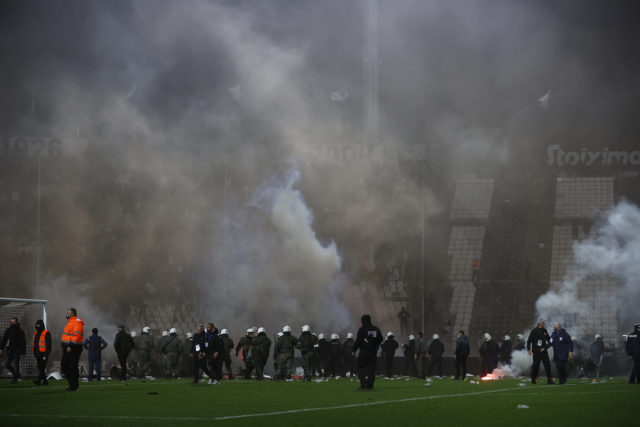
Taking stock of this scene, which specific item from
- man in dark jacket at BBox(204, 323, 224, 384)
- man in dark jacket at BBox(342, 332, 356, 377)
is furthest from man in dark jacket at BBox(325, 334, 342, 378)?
man in dark jacket at BBox(204, 323, 224, 384)

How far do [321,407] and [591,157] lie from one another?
33314mm

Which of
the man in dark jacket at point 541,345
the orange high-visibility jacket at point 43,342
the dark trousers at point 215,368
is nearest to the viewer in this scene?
the orange high-visibility jacket at point 43,342

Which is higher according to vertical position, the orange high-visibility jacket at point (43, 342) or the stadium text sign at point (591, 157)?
the stadium text sign at point (591, 157)

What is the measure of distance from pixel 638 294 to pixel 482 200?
30.4 ft

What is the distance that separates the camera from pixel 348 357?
3153 cm

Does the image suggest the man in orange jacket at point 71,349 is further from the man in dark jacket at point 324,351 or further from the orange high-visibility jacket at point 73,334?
the man in dark jacket at point 324,351

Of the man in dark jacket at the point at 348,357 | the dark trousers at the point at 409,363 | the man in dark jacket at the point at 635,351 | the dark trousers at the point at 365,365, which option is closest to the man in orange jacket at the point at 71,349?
the dark trousers at the point at 365,365

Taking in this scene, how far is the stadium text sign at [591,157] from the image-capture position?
1704 inches

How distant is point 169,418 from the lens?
12.1 meters

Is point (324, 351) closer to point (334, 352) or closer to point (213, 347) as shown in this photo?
point (334, 352)

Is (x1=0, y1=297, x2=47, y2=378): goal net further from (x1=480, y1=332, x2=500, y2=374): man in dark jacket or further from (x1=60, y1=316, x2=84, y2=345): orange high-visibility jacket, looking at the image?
(x1=480, y1=332, x2=500, y2=374): man in dark jacket

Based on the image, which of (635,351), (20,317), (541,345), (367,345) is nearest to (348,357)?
(20,317)

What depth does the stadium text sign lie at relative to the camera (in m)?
43.3

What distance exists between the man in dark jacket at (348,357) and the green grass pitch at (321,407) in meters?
12.4
